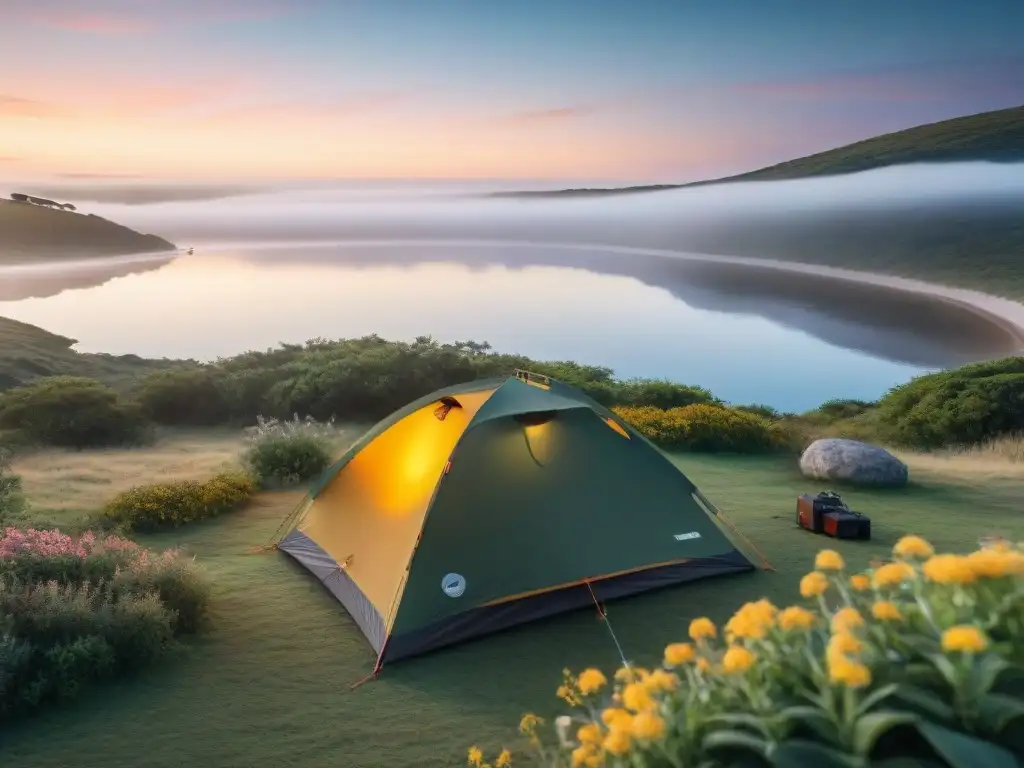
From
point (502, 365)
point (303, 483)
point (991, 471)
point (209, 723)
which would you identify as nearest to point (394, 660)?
point (209, 723)

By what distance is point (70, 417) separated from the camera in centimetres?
1575

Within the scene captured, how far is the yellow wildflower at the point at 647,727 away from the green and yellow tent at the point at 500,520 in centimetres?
427

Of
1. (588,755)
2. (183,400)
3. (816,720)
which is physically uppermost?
(816,720)

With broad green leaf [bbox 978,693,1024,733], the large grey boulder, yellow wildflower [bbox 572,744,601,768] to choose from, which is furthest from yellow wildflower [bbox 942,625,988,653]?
the large grey boulder

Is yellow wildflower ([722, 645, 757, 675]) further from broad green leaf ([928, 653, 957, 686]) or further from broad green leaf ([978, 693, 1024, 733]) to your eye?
broad green leaf ([978, 693, 1024, 733])

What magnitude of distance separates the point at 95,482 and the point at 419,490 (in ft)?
23.9

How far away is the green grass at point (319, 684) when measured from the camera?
539cm

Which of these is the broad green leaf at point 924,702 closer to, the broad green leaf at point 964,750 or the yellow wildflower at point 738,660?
the broad green leaf at point 964,750

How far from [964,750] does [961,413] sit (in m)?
15.5

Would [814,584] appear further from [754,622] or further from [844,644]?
[844,644]

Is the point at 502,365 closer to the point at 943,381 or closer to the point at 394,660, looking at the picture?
the point at 943,381

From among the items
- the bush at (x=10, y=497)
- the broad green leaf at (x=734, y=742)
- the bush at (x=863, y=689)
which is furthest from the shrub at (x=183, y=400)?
the broad green leaf at (x=734, y=742)

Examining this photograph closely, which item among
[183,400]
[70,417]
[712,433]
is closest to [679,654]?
[712,433]

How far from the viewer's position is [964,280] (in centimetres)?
3039
